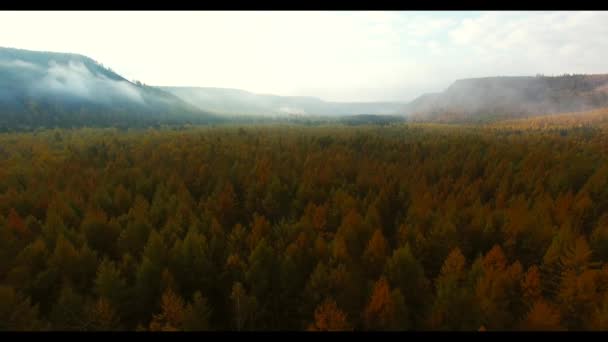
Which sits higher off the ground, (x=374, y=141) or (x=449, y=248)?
(x=374, y=141)

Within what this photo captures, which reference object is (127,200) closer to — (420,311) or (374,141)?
(420,311)

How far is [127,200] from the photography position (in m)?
49.1

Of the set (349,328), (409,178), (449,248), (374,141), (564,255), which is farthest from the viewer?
(374,141)

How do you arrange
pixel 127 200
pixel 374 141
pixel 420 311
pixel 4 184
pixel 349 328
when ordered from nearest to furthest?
pixel 349 328 < pixel 420 311 < pixel 127 200 < pixel 4 184 < pixel 374 141

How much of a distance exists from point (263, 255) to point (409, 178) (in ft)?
147

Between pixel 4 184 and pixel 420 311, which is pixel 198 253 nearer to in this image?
pixel 420 311

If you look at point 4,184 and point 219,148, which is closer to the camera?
point 4,184

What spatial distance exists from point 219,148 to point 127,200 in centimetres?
4949

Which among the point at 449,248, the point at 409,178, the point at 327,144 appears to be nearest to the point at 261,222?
the point at 449,248
